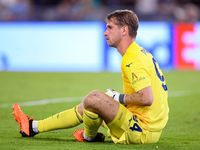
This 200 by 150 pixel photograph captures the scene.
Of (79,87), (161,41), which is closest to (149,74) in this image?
(79,87)

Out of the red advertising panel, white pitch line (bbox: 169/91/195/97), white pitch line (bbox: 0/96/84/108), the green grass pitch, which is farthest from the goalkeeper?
the red advertising panel

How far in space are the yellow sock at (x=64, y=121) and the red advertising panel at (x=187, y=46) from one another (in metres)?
11.3

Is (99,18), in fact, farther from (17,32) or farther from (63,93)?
(63,93)

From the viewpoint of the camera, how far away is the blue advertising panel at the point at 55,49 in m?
15.5

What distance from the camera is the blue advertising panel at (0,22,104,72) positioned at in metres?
15.5

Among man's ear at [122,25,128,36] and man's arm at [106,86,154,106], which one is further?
man's ear at [122,25,128,36]

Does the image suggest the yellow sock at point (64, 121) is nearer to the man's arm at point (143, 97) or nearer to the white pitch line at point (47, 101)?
the man's arm at point (143, 97)

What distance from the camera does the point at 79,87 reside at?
11023 millimetres

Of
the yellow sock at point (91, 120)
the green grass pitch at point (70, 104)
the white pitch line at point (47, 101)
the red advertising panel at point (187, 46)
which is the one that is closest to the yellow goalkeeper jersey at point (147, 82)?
the green grass pitch at point (70, 104)

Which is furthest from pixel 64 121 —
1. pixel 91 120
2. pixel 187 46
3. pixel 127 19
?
pixel 187 46

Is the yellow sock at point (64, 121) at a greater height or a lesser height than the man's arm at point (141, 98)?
lesser

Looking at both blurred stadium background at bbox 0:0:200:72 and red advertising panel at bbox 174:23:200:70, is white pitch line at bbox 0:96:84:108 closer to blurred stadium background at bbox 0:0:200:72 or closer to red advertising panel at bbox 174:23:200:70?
blurred stadium background at bbox 0:0:200:72

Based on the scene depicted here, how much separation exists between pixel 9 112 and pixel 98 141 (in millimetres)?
2783

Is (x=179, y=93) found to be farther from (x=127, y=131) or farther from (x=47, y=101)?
(x=127, y=131)
